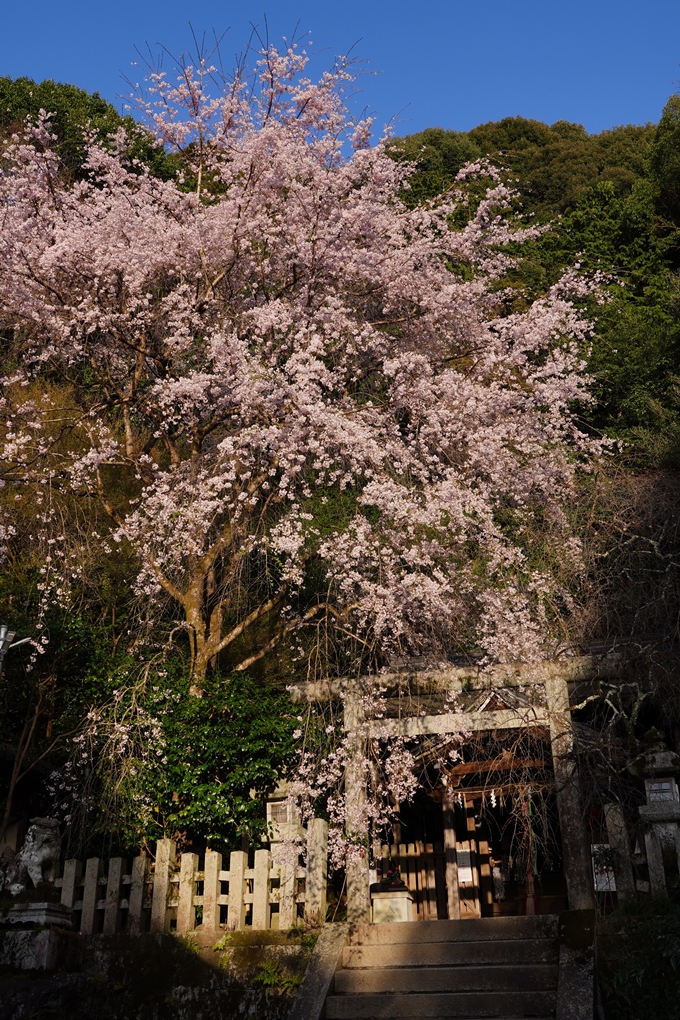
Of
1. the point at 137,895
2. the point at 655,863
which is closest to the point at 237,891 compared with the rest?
the point at 137,895

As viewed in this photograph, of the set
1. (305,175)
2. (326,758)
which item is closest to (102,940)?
(326,758)

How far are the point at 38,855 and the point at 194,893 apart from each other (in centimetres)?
161

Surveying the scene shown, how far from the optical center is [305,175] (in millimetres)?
10922

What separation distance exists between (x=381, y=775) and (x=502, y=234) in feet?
24.5

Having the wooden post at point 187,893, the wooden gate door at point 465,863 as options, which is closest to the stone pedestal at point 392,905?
the wooden gate door at point 465,863

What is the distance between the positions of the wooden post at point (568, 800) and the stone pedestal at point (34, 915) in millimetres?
4755

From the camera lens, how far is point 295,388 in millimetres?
9656

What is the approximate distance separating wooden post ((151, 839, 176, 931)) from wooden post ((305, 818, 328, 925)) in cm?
135

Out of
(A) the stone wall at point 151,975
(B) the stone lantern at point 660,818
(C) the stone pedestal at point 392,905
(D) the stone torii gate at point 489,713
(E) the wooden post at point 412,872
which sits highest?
(D) the stone torii gate at point 489,713

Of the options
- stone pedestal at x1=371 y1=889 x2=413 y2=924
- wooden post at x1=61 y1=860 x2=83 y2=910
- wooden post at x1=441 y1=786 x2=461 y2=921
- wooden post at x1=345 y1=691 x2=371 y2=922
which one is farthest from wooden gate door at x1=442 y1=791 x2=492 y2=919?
wooden post at x1=61 y1=860 x2=83 y2=910

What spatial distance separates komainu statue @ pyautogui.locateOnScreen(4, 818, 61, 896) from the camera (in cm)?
858

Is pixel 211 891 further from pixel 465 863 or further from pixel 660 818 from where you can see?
pixel 465 863

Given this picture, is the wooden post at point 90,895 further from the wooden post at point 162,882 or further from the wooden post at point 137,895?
the wooden post at point 162,882

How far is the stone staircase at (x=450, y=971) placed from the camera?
6.86 metres
